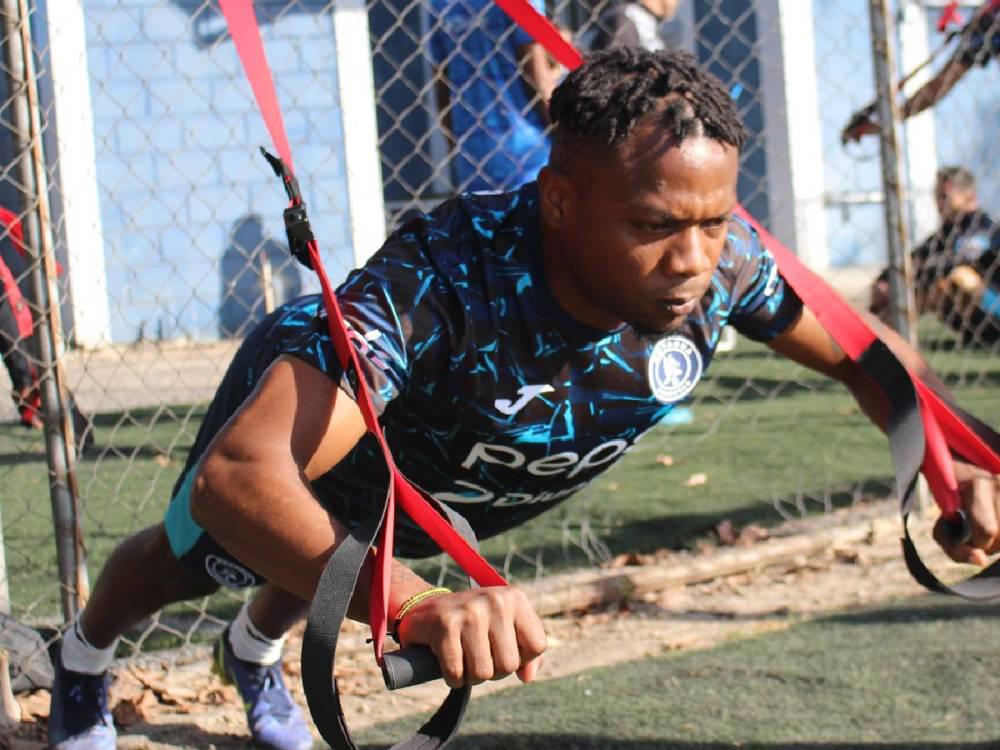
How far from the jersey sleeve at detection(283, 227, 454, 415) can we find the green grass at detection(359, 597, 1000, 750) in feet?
3.95

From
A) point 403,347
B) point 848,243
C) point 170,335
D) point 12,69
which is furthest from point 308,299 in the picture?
point 848,243

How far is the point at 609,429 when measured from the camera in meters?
2.45

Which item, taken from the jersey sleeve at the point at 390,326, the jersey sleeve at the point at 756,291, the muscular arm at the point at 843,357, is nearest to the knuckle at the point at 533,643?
the jersey sleeve at the point at 390,326

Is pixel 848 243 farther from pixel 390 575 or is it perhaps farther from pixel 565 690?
pixel 390 575

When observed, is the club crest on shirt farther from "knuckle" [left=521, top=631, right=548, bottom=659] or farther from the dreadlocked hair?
"knuckle" [left=521, top=631, right=548, bottom=659]

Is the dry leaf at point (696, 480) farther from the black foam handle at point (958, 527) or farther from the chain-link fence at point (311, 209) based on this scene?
the black foam handle at point (958, 527)

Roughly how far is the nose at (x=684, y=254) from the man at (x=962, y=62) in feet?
13.9

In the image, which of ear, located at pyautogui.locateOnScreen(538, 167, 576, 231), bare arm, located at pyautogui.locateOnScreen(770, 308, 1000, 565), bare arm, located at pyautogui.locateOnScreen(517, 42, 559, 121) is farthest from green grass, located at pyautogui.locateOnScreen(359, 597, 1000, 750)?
bare arm, located at pyautogui.locateOnScreen(517, 42, 559, 121)

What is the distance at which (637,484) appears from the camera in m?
5.77

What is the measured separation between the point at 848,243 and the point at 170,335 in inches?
242

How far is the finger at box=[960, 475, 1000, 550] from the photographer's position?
7.38ft

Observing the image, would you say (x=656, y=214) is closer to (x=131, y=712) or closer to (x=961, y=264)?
(x=131, y=712)

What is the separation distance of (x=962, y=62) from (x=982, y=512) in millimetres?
4717

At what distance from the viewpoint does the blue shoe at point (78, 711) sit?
2.98 meters
